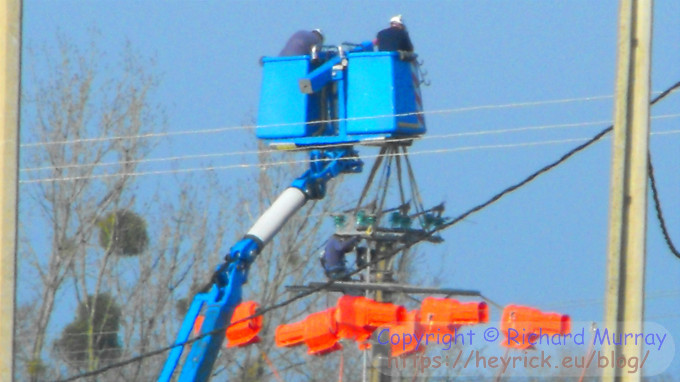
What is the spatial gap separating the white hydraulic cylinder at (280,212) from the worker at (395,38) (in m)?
2.15

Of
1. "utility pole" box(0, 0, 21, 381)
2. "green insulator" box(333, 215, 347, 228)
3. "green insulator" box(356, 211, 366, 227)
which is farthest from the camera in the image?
"green insulator" box(333, 215, 347, 228)

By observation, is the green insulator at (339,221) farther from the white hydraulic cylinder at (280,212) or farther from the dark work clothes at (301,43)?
the dark work clothes at (301,43)

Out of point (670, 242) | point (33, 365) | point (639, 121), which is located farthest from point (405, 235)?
point (33, 365)

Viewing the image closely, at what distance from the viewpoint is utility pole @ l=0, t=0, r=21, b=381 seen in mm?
8266

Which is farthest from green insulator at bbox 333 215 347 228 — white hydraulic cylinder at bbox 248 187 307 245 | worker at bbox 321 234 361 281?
white hydraulic cylinder at bbox 248 187 307 245

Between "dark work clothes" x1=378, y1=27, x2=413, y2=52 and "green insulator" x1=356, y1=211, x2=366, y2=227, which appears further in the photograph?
"green insulator" x1=356, y1=211, x2=366, y2=227

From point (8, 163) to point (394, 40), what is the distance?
7.39 metres

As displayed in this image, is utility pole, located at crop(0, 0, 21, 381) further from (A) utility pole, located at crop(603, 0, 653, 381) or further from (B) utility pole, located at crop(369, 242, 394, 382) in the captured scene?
(B) utility pole, located at crop(369, 242, 394, 382)

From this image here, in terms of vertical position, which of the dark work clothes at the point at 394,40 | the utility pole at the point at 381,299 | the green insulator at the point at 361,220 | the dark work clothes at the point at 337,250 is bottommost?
the utility pole at the point at 381,299

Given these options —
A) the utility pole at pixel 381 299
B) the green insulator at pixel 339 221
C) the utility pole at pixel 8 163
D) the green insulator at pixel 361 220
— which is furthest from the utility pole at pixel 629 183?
the green insulator at pixel 339 221

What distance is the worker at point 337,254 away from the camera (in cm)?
1577

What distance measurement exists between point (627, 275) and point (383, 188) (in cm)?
796

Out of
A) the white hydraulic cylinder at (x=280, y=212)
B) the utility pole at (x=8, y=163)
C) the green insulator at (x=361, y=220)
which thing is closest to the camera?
the utility pole at (x=8, y=163)

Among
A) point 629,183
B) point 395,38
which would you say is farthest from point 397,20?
point 629,183
